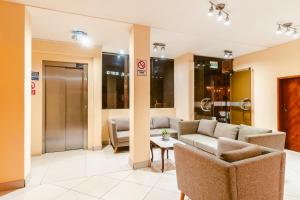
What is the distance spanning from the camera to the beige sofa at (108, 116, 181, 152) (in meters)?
4.68

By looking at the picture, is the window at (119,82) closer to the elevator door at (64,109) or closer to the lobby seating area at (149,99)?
the lobby seating area at (149,99)

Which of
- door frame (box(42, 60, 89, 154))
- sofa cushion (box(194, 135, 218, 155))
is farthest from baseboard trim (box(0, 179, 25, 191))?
sofa cushion (box(194, 135, 218, 155))

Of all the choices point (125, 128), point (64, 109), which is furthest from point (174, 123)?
point (64, 109)

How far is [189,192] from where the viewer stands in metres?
2.18

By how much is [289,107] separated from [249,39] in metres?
2.18

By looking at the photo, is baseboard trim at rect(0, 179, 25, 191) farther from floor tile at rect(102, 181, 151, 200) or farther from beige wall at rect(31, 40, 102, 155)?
beige wall at rect(31, 40, 102, 155)

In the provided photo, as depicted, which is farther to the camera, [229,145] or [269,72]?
[269,72]

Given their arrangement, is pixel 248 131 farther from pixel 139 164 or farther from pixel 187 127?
pixel 139 164

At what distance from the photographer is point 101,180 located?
10.4 feet

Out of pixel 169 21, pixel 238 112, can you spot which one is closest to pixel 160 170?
pixel 169 21

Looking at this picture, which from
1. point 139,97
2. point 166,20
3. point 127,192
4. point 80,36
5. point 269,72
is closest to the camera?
point 127,192

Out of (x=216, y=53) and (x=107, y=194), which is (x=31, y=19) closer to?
(x=107, y=194)

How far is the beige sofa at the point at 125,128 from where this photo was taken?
15.4 ft

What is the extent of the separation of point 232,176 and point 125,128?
13.3 ft
